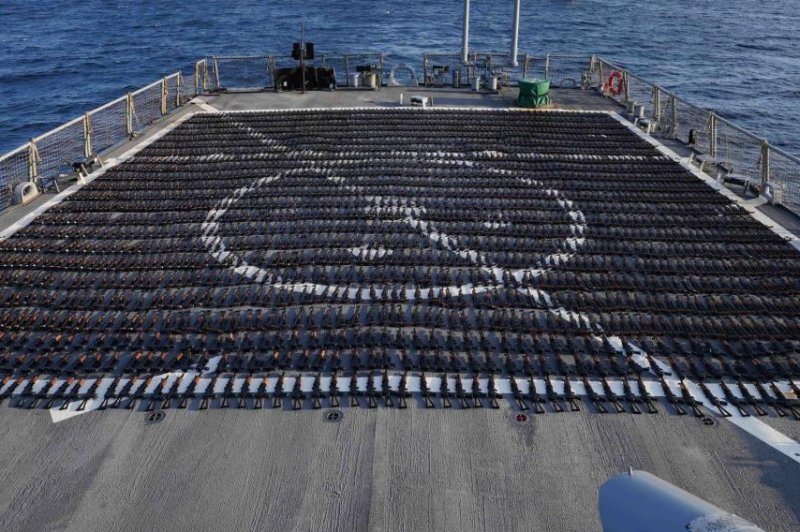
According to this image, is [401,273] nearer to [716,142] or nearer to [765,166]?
[765,166]

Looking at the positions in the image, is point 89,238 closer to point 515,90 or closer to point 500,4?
point 515,90

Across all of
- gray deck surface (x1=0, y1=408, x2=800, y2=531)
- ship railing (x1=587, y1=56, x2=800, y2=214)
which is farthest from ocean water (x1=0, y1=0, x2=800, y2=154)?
gray deck surface (x1=0, y1=408, x2=800, y2=531)

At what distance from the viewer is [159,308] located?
1382 cm

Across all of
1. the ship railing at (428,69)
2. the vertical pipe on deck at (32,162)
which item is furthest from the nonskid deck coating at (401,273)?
the ship railing at (428,69)

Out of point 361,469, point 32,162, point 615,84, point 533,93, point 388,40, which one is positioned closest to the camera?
point 361,469

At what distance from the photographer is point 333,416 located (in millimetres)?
10789

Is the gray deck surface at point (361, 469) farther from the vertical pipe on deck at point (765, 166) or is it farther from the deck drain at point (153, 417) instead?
the vertical pipe on deck at point (765, 166)

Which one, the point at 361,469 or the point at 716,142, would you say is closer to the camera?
the point at 361,469

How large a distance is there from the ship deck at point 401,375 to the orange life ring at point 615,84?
12.2m

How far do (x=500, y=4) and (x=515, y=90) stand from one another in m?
91.0

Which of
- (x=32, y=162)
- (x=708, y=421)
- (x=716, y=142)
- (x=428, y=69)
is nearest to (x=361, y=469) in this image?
(x=708, y=421)

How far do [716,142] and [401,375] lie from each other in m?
23.1

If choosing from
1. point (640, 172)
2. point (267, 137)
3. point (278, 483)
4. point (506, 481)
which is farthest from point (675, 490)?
point (267, 137)

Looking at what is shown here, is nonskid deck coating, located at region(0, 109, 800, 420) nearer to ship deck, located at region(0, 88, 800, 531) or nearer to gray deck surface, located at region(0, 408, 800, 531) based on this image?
ship deck, located at region(0, 88, 800, 531)
